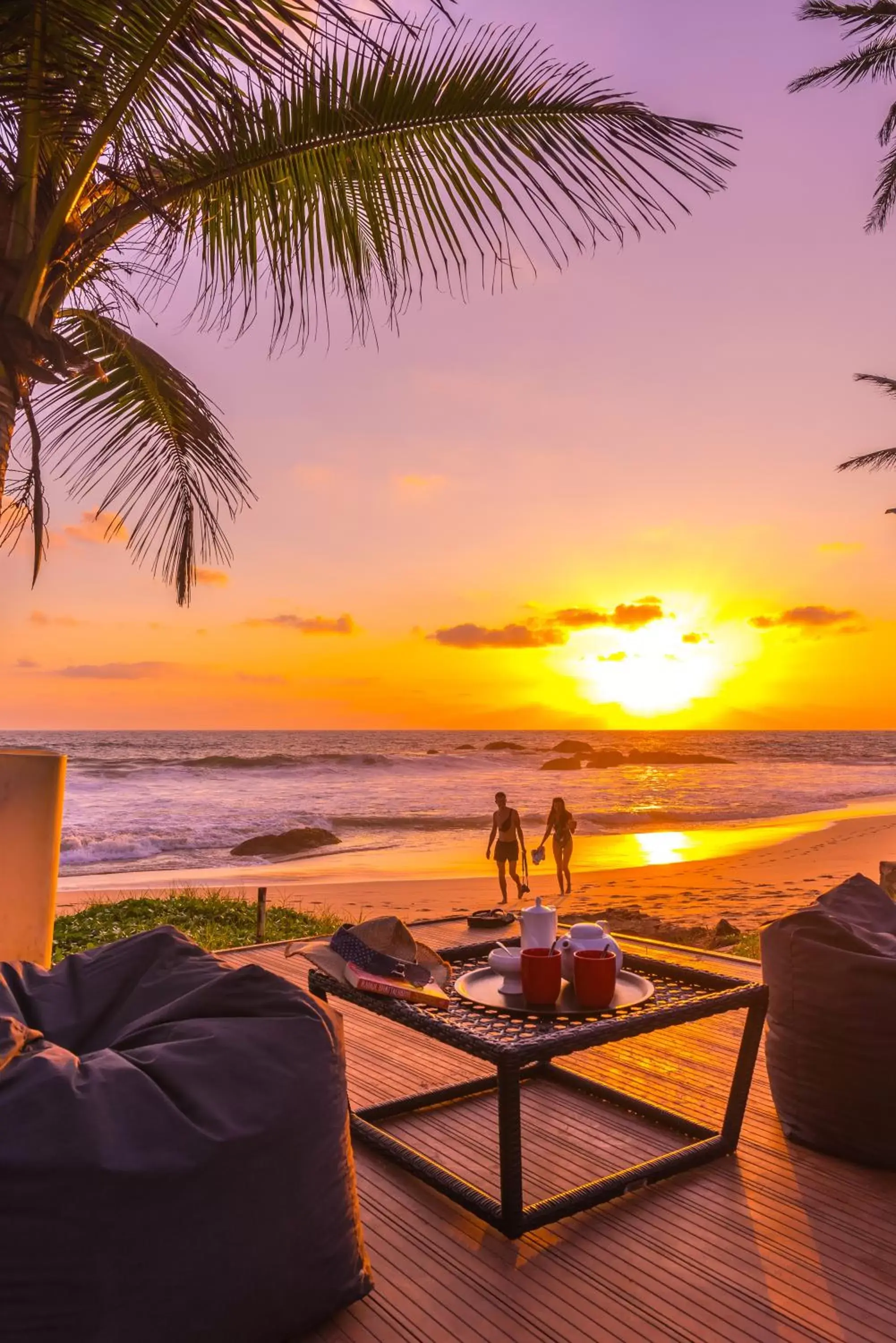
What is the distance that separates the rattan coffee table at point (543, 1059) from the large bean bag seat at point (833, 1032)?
0.51ft

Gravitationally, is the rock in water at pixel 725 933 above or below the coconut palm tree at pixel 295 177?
below

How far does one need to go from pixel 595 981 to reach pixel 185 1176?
1252 millimetres

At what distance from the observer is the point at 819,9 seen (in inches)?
411

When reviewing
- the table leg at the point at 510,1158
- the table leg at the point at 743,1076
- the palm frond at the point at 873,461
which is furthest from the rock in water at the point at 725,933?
the palm frond at the point at 873,461

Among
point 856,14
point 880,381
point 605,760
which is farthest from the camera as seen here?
point 605,760

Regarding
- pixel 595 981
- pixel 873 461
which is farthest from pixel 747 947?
pixel 873 461

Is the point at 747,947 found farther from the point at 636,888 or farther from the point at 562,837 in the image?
the point at 636,888

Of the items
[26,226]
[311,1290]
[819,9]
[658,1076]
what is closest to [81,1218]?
[311,1290]

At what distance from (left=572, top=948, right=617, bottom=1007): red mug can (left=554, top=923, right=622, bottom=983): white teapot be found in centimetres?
7

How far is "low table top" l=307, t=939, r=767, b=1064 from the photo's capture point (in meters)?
2.08

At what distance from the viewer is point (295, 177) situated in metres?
3.16

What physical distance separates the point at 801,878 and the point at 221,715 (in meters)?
33.8

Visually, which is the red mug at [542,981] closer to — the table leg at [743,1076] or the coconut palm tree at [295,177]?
the table leg at [743,1076]

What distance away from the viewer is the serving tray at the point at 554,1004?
2.35 m
